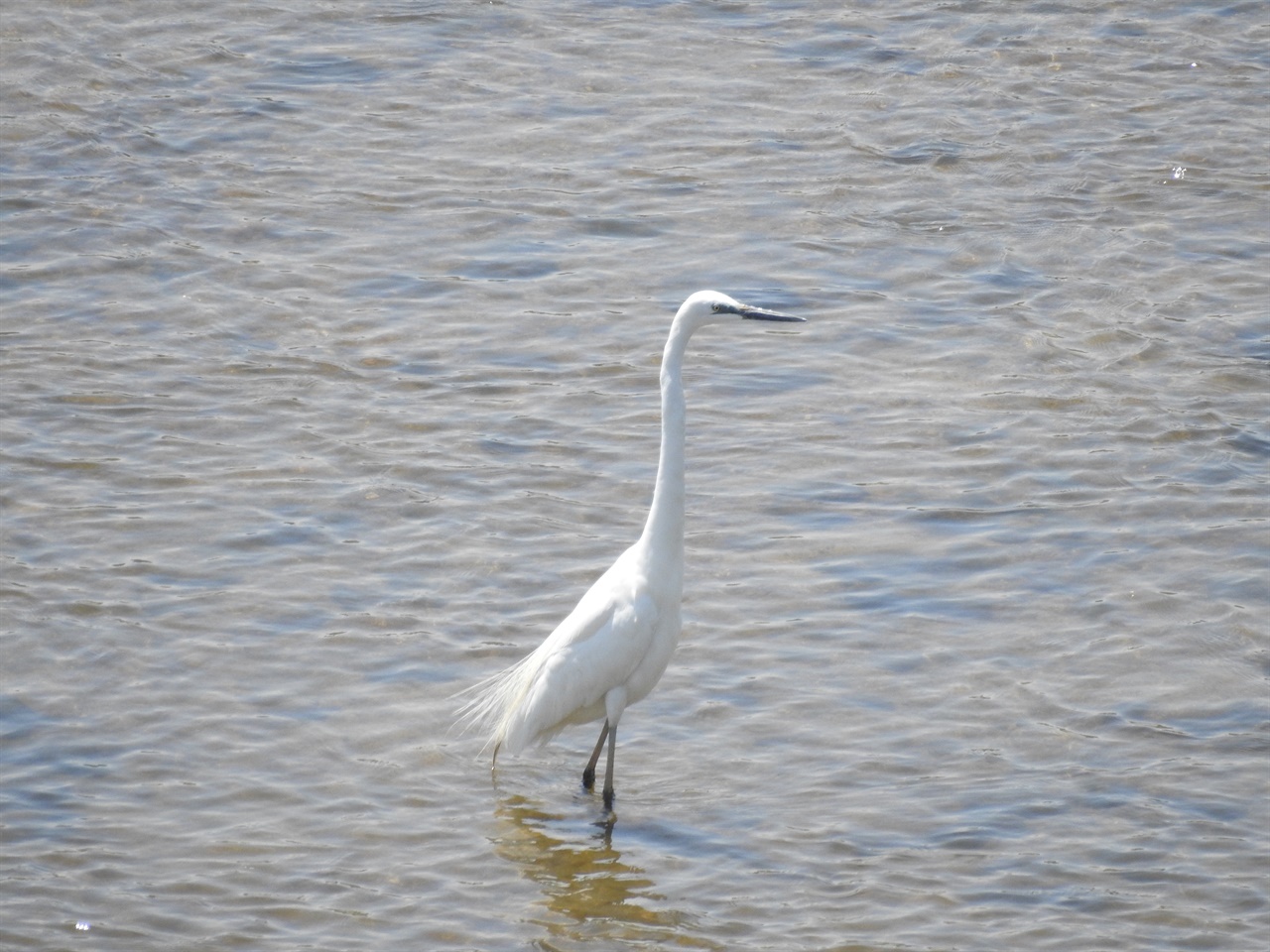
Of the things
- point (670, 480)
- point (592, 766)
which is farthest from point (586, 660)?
point (670, 480)

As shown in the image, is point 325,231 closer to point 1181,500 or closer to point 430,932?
point 1181,500

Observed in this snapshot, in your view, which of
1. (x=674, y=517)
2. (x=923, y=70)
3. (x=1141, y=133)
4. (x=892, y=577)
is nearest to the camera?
(x=674, y=517)

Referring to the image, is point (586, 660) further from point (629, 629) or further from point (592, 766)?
point (592, 766)

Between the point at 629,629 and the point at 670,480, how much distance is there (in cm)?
48

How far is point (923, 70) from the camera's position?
10.9 meters

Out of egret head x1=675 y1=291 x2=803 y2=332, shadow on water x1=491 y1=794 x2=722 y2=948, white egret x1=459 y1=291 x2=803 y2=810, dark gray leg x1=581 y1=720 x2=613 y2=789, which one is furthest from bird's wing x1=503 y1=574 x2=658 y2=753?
egret head x1=675 y1=291 x2=803 y2=332

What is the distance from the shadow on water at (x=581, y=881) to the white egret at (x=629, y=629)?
181 millimetres

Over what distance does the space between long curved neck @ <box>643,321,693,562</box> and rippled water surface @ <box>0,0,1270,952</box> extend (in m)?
0.73

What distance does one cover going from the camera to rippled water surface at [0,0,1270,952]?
4891mm

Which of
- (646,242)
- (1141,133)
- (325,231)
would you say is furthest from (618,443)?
(1141,133)

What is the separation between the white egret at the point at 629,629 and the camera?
5.18 meters

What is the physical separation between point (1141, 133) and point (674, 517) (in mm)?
5922

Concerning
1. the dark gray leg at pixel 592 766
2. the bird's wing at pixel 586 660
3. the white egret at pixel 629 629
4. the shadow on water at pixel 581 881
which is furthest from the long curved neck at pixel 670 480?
the shadow on water at pixel 581 881

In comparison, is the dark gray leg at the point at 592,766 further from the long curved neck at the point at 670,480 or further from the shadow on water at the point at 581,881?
the long curved neck at the point at 670,480
